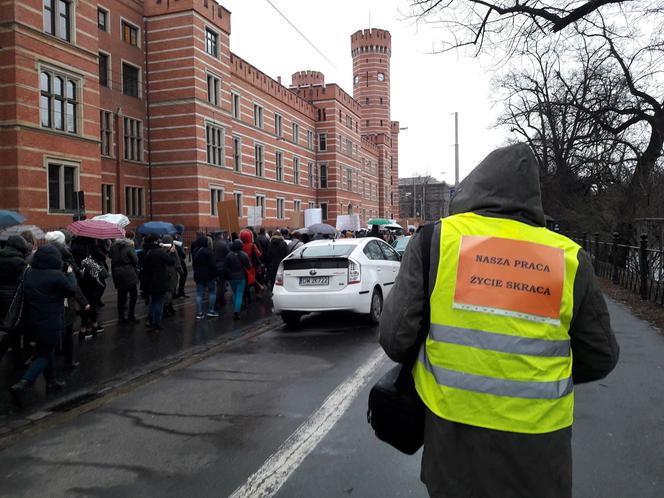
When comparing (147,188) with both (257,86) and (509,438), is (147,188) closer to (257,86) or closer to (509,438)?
(257,86)

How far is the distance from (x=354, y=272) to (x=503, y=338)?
7.63 meters

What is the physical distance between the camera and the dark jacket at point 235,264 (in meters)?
11.0

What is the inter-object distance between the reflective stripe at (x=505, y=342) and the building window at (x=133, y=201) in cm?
3334

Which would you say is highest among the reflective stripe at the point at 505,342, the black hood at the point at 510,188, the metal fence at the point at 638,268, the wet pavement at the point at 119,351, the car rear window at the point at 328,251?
the black hood at the point at 510,188

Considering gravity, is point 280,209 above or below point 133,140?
below

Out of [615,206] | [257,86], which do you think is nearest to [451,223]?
[615,206]

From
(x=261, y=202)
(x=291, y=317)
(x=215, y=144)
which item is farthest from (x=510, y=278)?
(x=261, y=202)

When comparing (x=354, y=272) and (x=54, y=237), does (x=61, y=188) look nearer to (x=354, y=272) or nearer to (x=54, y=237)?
(x=54, y=237)

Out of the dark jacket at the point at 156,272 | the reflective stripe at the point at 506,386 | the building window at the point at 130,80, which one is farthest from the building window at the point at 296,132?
the reflective stripe at the point at 506,386

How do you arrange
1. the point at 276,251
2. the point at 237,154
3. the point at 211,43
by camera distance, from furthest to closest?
the point at 237,154 → the point at 211,43 → the point at 276,251

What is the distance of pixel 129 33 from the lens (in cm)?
3334

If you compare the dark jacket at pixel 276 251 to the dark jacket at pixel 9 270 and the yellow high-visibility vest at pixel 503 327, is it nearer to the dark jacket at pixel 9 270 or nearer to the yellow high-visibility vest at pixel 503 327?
the dark jacket at pixel 9 270

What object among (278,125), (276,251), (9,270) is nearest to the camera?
(9,270)

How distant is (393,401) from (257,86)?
4536 cm
